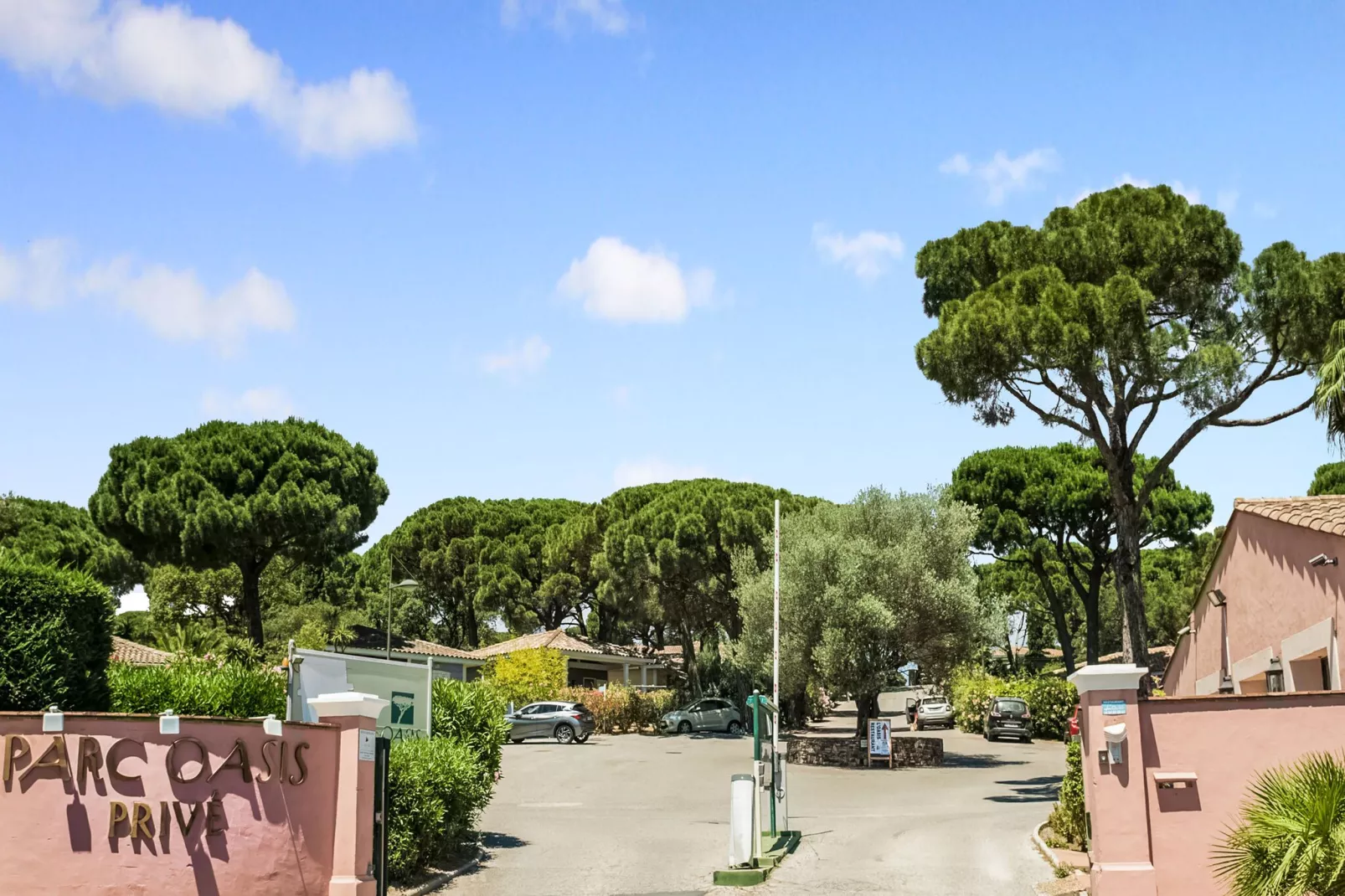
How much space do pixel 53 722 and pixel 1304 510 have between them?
45.4 feet

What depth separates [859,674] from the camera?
1220 inches

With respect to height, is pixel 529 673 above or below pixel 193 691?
above

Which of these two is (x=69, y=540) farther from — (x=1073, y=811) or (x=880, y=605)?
(x=1073, y=811)

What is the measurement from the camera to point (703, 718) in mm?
44062

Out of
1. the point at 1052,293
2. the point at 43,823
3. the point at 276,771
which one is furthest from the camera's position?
the point at 1052,293

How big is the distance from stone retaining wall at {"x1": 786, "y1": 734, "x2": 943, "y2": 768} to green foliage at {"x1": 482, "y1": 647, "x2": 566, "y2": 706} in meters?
16.0

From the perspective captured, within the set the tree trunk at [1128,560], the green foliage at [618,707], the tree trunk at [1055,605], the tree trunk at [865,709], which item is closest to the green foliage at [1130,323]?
the tree trunk at [1128,560]

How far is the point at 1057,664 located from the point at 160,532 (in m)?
49.9

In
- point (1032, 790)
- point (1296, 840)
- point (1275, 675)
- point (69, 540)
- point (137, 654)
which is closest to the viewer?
point (1296, 840)

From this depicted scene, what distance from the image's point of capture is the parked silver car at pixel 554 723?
129 ft

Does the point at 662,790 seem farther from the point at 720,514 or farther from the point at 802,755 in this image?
the point at 720,514

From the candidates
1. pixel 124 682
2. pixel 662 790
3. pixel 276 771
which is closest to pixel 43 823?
pixel 276 771

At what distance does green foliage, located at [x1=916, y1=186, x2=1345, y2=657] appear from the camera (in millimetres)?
21234

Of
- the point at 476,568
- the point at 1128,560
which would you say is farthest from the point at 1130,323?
the point at 476,568
